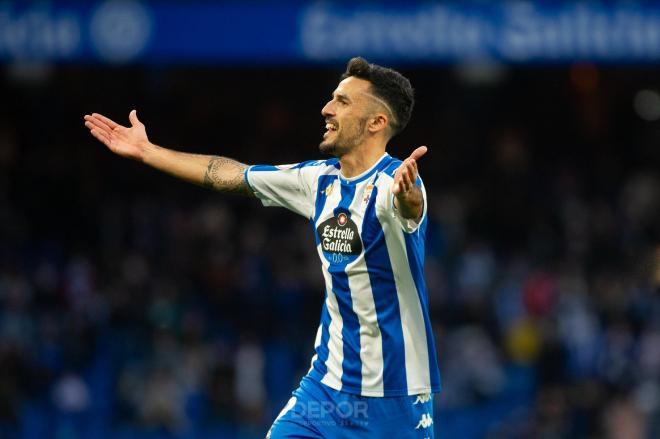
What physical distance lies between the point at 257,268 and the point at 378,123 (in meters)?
8.40

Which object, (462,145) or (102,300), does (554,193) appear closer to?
(462,145)

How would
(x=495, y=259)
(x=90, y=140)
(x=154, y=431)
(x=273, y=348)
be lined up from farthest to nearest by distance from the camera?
1. (x=90, y=140)
2. (x=495, y=259)
3. (x=273, y=348)
4. (x=154, y=431)

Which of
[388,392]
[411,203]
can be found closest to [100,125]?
[411,203]

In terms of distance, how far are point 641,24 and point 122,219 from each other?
6444 mm

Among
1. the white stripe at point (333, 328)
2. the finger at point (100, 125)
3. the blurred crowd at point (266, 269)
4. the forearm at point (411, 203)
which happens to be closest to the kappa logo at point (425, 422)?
the white stripe at point (333, 328)

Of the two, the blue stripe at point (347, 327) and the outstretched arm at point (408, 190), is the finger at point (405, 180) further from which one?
the blue stripe at point (347, 327)

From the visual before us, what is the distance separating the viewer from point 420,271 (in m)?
5.37

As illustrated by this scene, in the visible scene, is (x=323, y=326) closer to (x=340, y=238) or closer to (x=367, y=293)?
(x=367, y=293)

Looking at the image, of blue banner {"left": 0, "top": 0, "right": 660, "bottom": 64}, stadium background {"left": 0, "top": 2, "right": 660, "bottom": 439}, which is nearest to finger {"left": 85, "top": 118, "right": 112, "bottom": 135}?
stadium background {"left": 0, "top": 2, "right": 660, "bottom": 439}

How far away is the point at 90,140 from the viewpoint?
15648 millimetres

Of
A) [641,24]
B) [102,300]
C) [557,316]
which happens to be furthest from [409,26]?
[102,300]

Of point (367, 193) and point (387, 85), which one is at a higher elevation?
point (387, 85)

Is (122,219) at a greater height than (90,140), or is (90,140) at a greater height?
(90,140)

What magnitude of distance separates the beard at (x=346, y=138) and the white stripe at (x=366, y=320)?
0.85 feet
